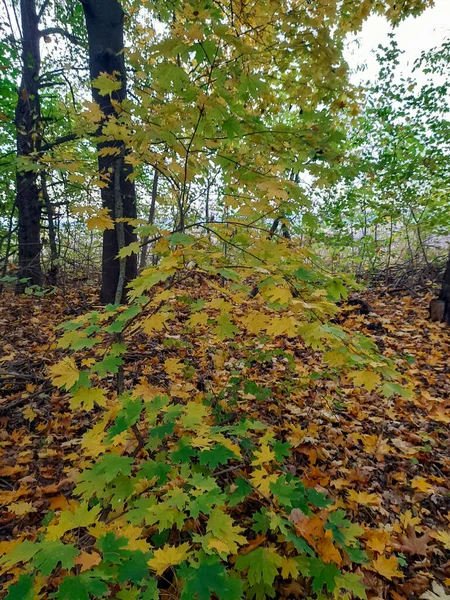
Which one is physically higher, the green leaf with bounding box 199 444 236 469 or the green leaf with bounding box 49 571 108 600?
the green leaf with bounding box 199 444 236 469

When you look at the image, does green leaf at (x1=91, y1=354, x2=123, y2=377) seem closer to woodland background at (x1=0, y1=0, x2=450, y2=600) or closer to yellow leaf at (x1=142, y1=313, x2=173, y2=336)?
woodland background at (x1=0, y1=0, x2=450, y2=600)

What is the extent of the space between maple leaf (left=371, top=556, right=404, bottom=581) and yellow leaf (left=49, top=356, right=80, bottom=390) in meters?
1.93

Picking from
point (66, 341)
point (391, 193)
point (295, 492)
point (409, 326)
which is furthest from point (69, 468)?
point (391, 193)

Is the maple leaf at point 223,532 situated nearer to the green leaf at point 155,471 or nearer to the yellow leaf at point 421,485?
the green leaf at point 155,471

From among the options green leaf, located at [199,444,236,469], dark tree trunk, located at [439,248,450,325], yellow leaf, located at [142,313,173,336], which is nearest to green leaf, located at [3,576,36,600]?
green leaf, located at [199,444,236,469]

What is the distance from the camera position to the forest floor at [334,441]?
1871 millimetres

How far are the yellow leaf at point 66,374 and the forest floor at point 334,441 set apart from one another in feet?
3.49

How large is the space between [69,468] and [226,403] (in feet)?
4.63

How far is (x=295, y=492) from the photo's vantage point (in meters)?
1.57

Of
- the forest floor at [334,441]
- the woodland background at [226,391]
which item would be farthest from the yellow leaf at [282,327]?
the forest floor at [334,441]

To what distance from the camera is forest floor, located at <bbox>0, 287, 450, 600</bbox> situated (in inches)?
73.7

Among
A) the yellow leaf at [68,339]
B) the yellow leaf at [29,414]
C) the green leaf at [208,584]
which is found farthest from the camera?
the yellow leaf at [29,414]

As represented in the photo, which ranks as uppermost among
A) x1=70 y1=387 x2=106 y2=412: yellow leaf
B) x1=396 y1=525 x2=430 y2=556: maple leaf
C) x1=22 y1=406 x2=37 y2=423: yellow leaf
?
x1=70 y1=387 x2=106 y2=412: yellow leaf

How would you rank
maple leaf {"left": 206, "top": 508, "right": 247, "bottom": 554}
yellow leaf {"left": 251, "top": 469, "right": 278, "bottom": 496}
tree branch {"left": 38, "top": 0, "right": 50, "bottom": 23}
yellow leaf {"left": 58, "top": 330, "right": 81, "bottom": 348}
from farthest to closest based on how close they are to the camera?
tree branch {"left": 38, "top": 0, "right": 50, "bottom": 23} → yellow leaf {"left": 251, "top": 469, "right": 278, "bottom": 496} → yellow leaf {"left": 58, "top": 330, "right": 81, "bottom": 348} → maple leaf {"left": 206, "top": 508, "right": 247, "bottom": 554}
